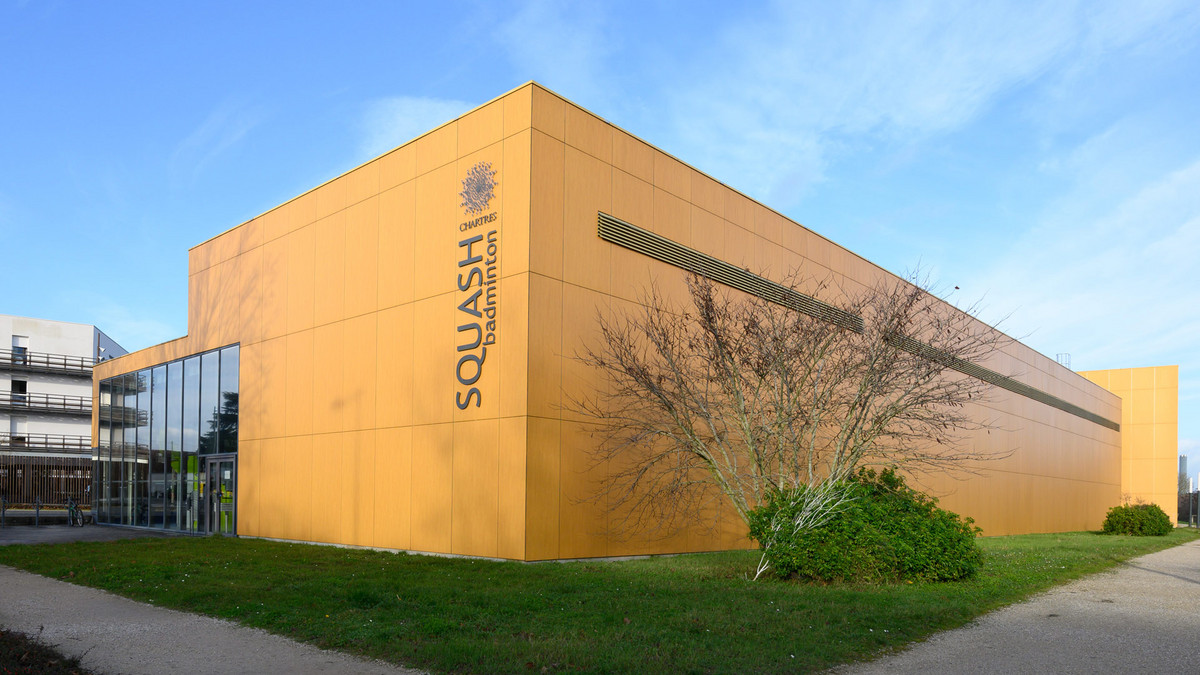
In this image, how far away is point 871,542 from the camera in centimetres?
1235

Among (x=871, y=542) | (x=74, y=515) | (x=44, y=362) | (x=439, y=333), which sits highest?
(x=439, y=333)

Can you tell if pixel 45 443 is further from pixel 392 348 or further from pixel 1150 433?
pixel 1150 433

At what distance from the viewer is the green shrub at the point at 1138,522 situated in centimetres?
3550

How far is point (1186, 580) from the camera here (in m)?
15.6

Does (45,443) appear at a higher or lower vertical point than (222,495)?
lower

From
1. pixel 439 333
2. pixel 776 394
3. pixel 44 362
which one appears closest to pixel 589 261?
pixel 439 333

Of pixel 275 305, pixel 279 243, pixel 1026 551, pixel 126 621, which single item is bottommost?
pixel 1026 551

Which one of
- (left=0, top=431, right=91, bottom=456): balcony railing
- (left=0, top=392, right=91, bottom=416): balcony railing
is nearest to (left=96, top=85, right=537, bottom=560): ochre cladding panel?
(left=0, top=431, right=91, bottom=456): balcony railing

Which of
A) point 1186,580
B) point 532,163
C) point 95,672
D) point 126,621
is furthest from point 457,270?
point 1186,580

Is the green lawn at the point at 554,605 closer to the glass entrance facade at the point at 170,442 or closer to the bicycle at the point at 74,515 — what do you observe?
the glass entrance facade at the point at 170,442

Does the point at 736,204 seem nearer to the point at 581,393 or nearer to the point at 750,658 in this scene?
the point at 581,393

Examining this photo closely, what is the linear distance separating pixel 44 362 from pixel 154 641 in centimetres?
6093

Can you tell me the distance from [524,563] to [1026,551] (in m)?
14.1

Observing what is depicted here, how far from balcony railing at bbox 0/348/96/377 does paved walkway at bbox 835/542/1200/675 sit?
64058mm
